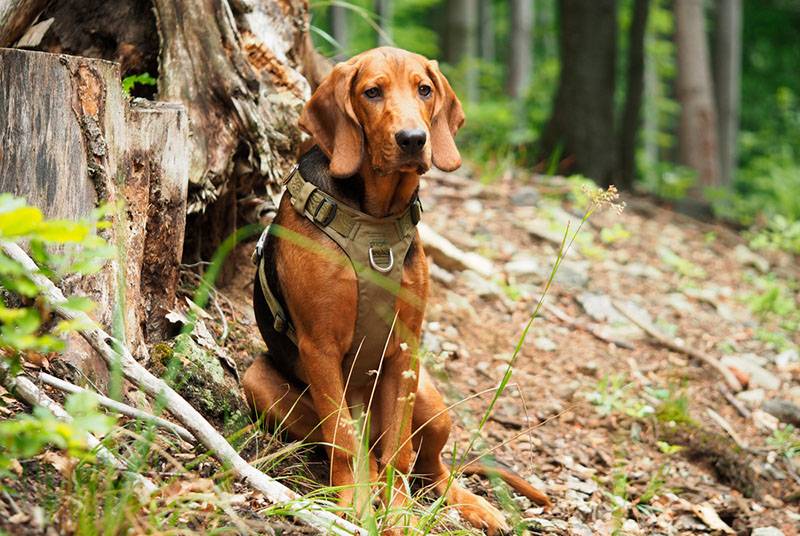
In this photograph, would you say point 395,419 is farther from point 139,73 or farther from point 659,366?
point 659,366

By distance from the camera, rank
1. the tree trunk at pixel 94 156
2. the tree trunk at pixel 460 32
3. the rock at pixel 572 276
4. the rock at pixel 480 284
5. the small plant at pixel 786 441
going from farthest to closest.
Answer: the tree trunk at pixel 460 32
the rock at pixel 572 276
the rock at pixel 480 284
the small plant at pixel 786 441
the tree trunk at pixel 94 156

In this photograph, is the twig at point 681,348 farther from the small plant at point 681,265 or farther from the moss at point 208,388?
the moss at point 208,388

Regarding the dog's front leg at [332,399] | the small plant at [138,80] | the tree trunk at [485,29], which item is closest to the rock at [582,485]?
the dog's front leg at [332,399]

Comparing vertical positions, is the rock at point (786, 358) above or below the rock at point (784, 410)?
above

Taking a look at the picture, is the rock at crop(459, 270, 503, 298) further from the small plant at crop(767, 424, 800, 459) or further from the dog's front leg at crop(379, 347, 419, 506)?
the dog's front leg at crop(379, 347, 419, 506)

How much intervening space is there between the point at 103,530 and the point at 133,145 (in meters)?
1.82

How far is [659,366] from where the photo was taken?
6148mm

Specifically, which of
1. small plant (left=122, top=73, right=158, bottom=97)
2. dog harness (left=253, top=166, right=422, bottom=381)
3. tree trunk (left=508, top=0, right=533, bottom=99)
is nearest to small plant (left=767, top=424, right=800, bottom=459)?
dog harness (left=253, top=166, right=422, bottom=381)

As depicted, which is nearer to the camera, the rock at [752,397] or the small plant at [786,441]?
the small plant at [786,441]

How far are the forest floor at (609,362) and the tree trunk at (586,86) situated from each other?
0.96 metres

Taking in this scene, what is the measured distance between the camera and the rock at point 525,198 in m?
8.32

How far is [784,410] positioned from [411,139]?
3774mm

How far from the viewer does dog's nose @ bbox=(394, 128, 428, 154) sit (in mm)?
3326

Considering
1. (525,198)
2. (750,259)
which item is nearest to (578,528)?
(525,198)
